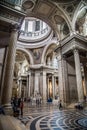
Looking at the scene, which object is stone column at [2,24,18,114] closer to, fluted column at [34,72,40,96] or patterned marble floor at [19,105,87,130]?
patterned marble floor at [19,105,87,130]

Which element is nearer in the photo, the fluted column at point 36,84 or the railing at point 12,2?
the railing at point 12,2

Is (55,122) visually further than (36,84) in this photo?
No

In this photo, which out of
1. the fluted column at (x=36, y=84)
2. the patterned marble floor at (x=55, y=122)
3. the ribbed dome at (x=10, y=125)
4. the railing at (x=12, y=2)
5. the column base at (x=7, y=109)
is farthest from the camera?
the fluted column at (x=36, y=84)

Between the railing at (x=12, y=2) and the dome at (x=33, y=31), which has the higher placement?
the dome at (x=33, y=31)

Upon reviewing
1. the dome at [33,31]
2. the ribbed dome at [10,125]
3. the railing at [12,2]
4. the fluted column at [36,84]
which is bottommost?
the ribbed dome at [10,125]

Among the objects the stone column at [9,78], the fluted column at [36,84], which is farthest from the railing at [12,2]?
the fluted column at [36,84]

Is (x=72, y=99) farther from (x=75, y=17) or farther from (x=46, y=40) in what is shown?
(x=46, y=40)

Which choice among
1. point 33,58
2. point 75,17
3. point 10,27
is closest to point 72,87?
point 75,17

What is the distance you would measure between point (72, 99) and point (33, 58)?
14474 millimetres

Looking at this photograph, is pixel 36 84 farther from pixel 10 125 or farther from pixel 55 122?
pixel 10 125

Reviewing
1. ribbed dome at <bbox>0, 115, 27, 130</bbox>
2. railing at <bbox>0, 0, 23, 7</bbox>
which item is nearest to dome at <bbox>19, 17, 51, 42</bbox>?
railing at <bbox>0, 0, 23, 7</bbox>

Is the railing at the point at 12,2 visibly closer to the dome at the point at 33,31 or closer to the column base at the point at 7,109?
the column base at the point at 7,109

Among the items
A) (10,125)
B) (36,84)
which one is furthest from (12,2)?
(36,84)

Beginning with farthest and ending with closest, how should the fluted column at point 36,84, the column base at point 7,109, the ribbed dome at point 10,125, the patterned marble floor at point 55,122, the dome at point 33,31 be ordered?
the dome at point 33,31, the fluted column at point 36,84, the column base at point 7,109, the patterned marble floor at point 55,122, the ribbed dome at point 10,125
